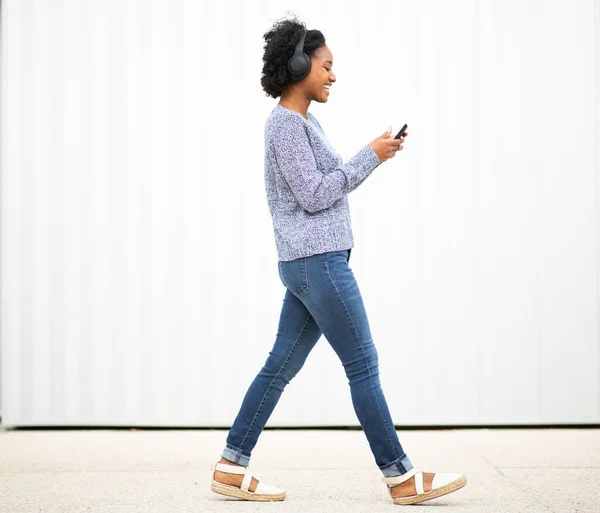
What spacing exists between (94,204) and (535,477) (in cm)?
235

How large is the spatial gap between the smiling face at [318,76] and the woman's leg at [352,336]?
51cm

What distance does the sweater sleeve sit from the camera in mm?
2732

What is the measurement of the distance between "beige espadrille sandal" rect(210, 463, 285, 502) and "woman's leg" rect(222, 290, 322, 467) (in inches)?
1.1

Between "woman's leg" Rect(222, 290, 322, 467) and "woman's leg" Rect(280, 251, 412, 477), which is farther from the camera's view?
"woman's leg" Rect(222, 290, 322, 467)

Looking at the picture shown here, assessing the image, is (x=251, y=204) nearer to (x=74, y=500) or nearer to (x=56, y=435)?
(x=56, y=435)

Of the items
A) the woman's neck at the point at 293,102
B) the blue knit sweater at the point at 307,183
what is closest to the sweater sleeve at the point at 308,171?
the blue knit sweater at the point at 307,183

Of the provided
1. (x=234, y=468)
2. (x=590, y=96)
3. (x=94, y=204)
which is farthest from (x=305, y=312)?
(x=590, y=96)

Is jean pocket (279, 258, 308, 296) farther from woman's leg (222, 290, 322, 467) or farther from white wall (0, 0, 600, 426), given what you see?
white wall (0, 0, 600, 426)

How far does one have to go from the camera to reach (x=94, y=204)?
4336 millimetres

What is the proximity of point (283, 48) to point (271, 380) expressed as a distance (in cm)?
103

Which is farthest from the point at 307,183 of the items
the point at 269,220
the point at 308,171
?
the point at 269,220

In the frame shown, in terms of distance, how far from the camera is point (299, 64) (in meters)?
2.79

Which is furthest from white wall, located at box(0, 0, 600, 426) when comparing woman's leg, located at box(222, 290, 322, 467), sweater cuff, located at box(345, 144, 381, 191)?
sweater cuff, located at box(345, 144, 381, 191)

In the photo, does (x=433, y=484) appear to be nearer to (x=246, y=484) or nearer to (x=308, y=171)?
(x=246, y=484)
